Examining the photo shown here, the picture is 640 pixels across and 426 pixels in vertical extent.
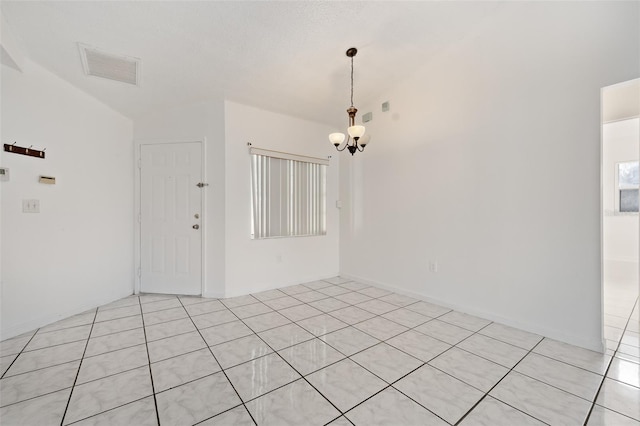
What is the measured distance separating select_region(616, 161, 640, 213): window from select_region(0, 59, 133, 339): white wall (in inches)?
332

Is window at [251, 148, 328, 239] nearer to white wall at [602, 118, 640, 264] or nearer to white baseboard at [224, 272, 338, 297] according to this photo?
white baseboard at [224, 272, 338, 297]

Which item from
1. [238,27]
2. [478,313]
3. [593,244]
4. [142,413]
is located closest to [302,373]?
[142,413]

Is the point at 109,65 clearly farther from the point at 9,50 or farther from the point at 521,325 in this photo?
the point at 521,325

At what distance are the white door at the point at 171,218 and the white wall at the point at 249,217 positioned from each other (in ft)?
1.54

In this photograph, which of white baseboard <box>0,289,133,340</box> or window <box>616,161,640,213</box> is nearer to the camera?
white baseboard <box>0,289,133,340</box>

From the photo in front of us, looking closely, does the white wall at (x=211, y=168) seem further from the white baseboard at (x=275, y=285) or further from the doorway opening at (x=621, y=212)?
the doorway opening at (x=621, y=212)

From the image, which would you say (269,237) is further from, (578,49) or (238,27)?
(578,49)

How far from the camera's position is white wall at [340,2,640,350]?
90.3 inches

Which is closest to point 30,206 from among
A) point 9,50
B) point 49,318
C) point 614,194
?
point 49,318

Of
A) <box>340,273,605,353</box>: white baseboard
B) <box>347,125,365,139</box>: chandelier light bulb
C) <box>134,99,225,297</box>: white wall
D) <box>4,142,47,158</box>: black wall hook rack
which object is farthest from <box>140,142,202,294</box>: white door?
<box>340,273,605,353</box>: white baseboard

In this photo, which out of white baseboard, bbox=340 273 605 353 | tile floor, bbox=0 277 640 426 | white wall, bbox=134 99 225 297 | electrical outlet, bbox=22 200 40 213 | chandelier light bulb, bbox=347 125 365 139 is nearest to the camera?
tile floor, bbox=0 277 640 426

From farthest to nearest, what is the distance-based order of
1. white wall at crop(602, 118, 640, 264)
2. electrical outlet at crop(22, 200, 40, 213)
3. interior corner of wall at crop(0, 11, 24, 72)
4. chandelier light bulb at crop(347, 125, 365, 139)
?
white wall at crop(602, 118, 640, 264), chandelier light bulb at crop(347, 125, 365, 139), electrical outlet at crop(22, 200, 40, 213), interior corner of wall at crop(0, 11, 24, 72)

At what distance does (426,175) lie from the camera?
11.4ft

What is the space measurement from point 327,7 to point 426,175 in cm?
219
